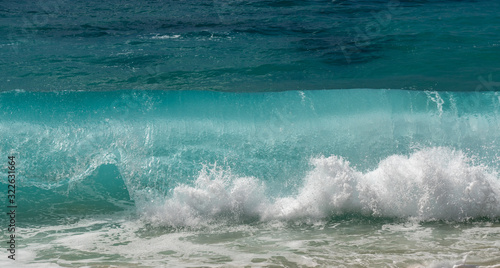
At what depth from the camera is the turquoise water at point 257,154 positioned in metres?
5.36

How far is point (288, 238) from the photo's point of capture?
5.50 m

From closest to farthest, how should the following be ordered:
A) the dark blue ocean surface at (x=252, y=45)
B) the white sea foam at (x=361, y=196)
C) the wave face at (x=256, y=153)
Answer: the white sea foam at (x=361, y=196), the wave face at (x=256, y=153), the dark blue ocean surface at (x=252, y=45)

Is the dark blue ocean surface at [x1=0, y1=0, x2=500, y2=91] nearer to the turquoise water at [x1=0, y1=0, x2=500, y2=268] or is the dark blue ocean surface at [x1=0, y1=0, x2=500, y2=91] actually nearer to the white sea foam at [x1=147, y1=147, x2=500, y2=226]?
the turquoise water at [x1=0, y1=0, x2=500, y2=268]

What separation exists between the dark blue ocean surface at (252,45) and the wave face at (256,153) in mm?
1046

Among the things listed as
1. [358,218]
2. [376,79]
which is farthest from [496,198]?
[376,79]

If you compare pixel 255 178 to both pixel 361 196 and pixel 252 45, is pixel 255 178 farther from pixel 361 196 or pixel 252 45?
pixel 252 45

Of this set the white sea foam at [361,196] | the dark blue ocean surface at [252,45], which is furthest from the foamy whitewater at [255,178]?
the dark blue ocean surface at [252,45]

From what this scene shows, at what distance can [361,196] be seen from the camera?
6199mm

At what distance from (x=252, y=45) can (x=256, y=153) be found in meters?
5.60

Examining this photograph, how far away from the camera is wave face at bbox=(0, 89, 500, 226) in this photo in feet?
20.2

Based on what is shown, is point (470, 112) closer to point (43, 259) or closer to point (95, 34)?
point (43, 259)

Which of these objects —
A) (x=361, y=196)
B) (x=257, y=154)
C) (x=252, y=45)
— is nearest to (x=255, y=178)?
(x=257, y=154)

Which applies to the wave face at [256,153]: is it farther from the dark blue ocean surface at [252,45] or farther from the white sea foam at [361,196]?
the dark blue ocean surface at [252,45]

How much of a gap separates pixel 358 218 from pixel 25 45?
413 inches
